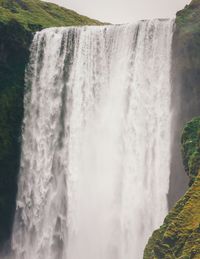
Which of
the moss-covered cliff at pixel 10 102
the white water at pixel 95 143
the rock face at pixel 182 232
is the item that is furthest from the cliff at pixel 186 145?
the moss-covered cliff at pixel 10 102

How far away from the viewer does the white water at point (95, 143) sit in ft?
134

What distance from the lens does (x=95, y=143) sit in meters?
44.7

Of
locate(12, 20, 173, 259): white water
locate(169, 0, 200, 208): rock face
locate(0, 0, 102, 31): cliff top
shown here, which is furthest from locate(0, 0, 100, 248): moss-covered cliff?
locate(169, 0, 200, 208): rock face

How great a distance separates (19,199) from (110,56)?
1372 centimetres

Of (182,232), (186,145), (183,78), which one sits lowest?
(182,232)

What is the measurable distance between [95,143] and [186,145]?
13.9m

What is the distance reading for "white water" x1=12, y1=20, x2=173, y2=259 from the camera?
4094 cm

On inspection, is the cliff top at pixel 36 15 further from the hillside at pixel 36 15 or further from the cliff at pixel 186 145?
the cliff at pixel 186 145

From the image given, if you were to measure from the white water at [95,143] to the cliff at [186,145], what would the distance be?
136cm

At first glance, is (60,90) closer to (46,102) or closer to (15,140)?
(46,102)

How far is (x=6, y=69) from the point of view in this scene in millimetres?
48656

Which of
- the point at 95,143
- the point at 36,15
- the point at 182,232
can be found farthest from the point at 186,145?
the point at 36,15

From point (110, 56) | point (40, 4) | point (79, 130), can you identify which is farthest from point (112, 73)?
point (40, 4)

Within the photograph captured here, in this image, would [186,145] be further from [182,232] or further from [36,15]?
[36,15]
